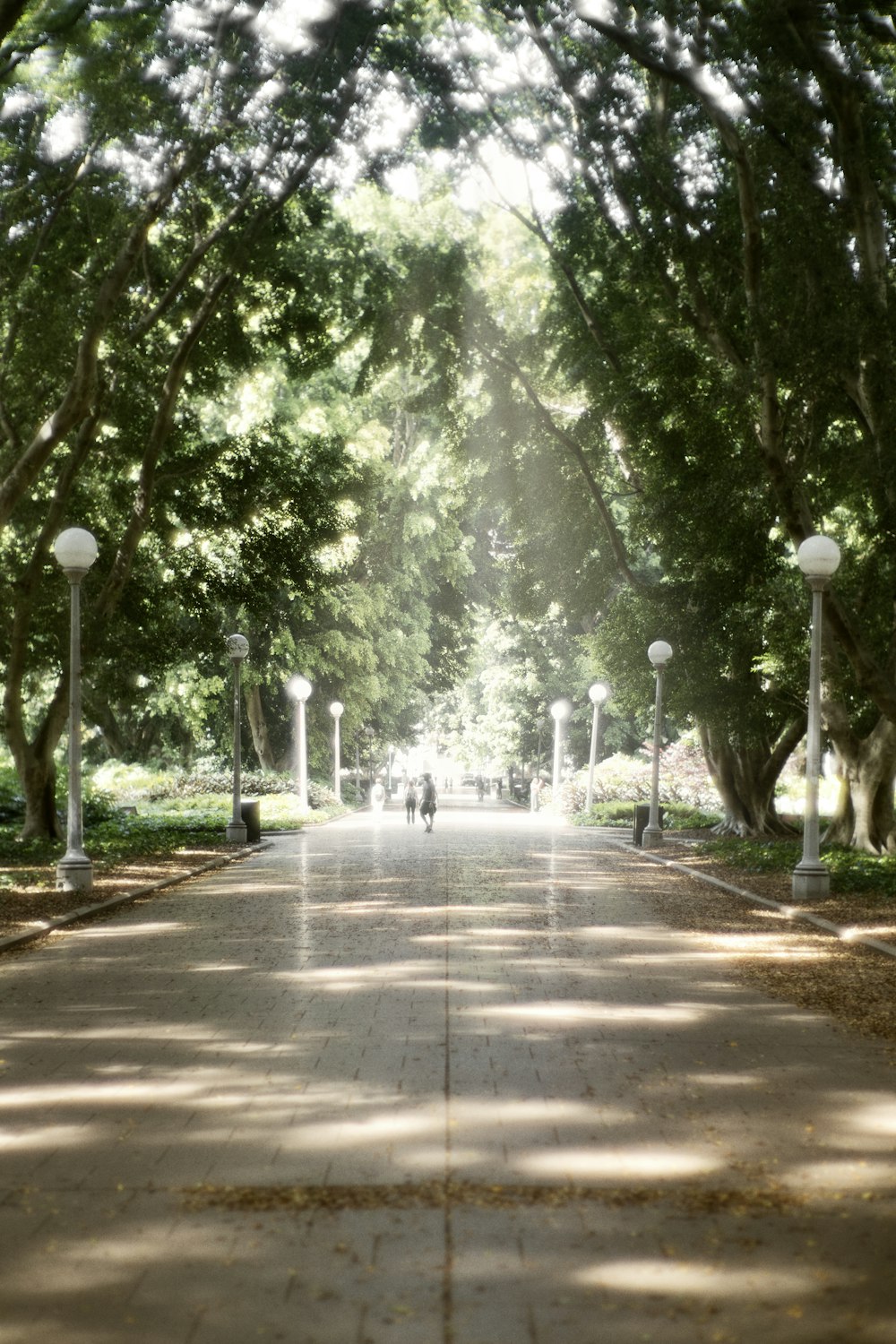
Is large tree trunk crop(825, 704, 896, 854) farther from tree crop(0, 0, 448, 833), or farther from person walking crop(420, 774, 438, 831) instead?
person walking crop(420, 774, 438, 831)

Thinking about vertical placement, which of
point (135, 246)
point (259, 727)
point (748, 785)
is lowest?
point (748, 785)

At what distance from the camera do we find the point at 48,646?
2350cm

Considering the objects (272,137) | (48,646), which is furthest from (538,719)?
(272,137)

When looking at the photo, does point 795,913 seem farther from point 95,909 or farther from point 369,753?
point 369,753

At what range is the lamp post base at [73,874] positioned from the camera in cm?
1595

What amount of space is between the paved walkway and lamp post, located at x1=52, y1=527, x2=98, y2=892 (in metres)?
4.93

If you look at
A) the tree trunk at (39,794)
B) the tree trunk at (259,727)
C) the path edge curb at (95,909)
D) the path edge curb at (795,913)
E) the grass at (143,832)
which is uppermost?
the tree trunk at (259,727)

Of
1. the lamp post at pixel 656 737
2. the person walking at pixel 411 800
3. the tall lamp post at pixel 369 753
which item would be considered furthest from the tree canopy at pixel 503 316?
the tall lamp post at pixel 369 753

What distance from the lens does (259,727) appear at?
46.6 metres

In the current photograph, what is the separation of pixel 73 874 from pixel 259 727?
30693 millimetres

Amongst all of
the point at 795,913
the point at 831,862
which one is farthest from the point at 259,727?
the point at 795,913

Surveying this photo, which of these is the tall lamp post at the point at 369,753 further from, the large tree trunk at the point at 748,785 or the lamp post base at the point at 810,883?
the lamp post base at the point at 810,883

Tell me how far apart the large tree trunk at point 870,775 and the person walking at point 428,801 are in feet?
42.9

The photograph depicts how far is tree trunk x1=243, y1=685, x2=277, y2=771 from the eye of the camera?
45.8 meters
